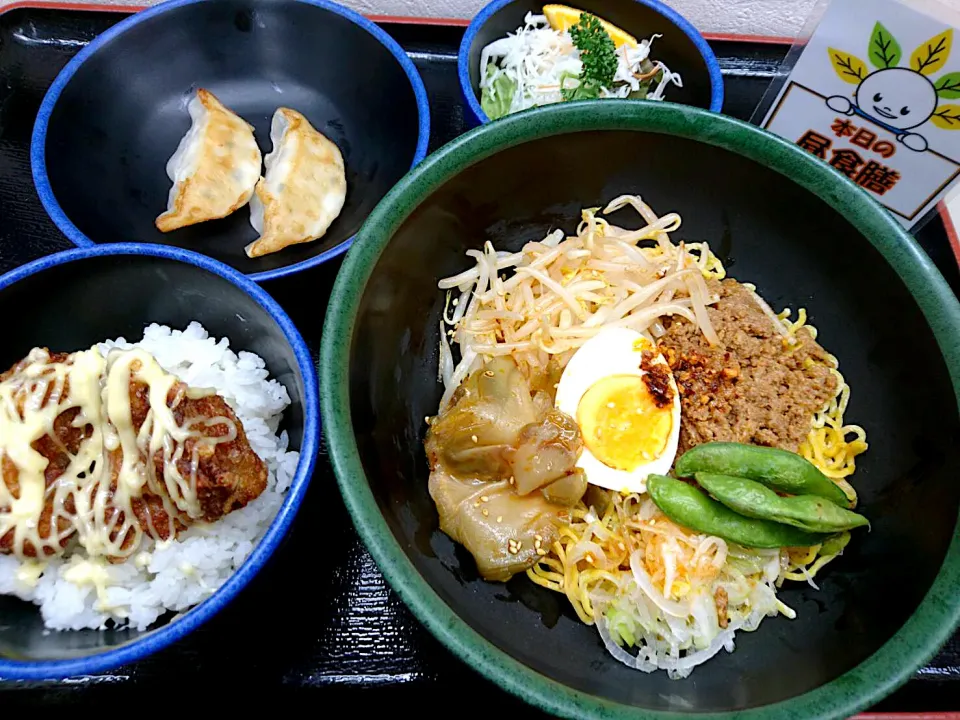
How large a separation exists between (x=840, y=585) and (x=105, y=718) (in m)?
1.77

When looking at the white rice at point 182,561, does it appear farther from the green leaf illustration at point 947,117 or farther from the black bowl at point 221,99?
the green leaf illustration at point 947,117

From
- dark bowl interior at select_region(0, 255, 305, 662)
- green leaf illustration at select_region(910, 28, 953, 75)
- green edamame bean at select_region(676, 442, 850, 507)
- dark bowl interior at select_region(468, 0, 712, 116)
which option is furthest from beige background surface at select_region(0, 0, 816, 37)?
green edamame bean at select_region(676, 442, 850, 507)

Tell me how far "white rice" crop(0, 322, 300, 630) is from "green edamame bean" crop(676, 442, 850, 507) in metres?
0.99

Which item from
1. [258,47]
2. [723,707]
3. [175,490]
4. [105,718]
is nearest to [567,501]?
[723,707]

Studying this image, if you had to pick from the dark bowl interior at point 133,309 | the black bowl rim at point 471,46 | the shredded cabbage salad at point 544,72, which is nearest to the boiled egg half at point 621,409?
the dark bowl interior at point 133,309

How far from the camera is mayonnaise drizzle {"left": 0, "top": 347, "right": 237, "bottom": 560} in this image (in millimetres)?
1426

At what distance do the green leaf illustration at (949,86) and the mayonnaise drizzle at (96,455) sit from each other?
198 centimetres

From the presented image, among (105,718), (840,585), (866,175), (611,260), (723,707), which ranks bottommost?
(105,718)

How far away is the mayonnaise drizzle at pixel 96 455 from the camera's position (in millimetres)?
1426

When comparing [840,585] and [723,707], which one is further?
[840,585]

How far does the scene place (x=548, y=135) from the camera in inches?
62.7

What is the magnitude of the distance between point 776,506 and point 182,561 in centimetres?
133

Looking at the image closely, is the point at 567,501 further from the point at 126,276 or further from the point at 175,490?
the point at 126,276

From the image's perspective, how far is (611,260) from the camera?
1757mm
